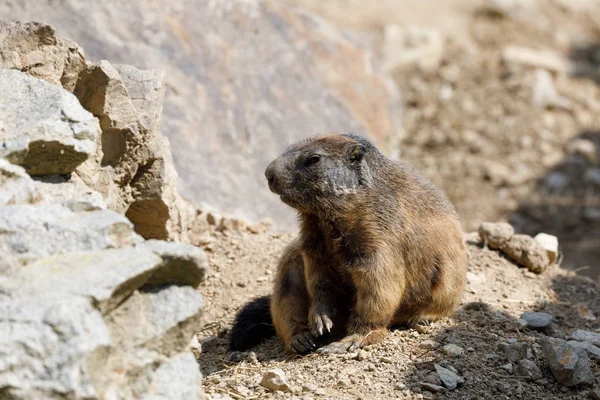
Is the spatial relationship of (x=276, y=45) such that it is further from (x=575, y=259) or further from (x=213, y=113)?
(x=575, y=259)

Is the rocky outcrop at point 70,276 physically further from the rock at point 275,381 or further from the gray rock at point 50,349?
the rock at point 275,381

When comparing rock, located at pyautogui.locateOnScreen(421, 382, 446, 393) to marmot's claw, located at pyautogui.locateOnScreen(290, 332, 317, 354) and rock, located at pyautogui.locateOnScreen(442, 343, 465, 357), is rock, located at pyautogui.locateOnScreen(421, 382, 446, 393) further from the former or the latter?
marmot's claw, located at pyautogui.locateOnScreen(290, 332, 317, 354)

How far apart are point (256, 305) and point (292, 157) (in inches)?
55.3

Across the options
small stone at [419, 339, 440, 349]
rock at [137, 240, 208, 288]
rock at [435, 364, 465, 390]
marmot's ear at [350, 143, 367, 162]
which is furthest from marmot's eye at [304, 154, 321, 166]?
rock at [137, 240, 208, 288]

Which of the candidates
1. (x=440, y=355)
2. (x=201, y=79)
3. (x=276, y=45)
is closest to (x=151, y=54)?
(x=201, y=79)

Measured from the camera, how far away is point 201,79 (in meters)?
9.73

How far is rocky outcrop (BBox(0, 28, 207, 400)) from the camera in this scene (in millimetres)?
3498

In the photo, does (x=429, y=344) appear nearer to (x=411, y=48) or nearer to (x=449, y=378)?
(x=449, y=378)

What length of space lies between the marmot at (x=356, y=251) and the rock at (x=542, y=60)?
10.4 m

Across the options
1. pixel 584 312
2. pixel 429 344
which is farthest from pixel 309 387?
pixel 584 312

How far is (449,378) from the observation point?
532cm

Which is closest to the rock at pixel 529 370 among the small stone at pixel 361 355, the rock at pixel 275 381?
the small stone at pixel 361 355

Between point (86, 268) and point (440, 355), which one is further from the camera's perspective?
point (440, 355)

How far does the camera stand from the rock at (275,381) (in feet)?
16.8
